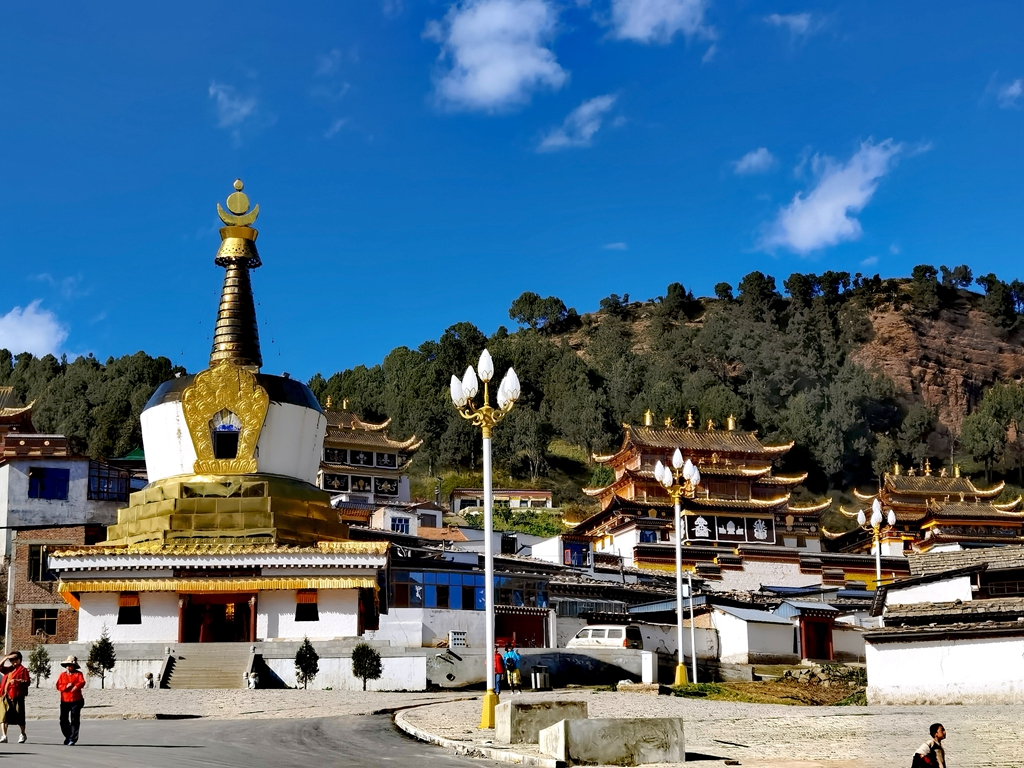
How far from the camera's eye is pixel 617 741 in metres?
16.0

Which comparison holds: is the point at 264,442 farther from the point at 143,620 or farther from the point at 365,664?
the point at 365,664

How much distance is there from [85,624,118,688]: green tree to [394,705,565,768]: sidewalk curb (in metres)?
16.0

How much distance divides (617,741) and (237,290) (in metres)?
31.2

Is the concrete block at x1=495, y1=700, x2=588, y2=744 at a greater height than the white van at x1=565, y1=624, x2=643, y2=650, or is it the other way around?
the white van at x1=565, y1=624, x2=643, y2=650

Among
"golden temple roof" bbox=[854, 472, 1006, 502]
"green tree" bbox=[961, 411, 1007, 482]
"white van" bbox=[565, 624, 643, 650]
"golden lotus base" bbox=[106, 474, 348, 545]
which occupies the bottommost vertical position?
"white van" bbox=[565, 624, 643, 650]

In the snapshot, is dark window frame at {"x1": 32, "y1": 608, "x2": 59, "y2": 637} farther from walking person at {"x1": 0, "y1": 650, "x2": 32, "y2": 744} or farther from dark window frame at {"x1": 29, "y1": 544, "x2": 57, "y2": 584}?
walking person at {"x1": 0, "y1": 650, "x2": 32, "y2": 744}

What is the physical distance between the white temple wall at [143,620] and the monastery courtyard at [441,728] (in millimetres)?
7042

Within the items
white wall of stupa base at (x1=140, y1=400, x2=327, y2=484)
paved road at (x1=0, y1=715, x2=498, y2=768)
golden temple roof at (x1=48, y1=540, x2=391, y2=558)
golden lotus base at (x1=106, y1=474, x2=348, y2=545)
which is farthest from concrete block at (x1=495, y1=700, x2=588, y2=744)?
white wall of stupa base at (x1=140, y1=400, x2=327, y2=484)

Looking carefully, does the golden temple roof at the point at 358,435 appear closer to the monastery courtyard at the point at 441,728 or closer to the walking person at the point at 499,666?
the walking person at the point at 499,666

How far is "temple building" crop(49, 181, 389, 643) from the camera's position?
118 ft

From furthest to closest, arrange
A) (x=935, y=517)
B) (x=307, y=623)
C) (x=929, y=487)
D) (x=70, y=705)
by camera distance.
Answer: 1. (x=929, y=487)
2. (x=935, y=517)
3. (x=307, y=623)
4. (x=70, y=705)

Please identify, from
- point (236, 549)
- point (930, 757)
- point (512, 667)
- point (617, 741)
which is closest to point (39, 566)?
point (236, 549)

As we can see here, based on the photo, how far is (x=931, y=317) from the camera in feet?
512

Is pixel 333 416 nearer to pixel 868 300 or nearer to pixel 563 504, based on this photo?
pixel 563 504
